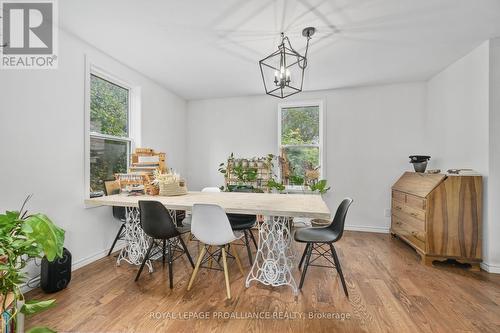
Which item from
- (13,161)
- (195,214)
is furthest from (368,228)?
(13,161)

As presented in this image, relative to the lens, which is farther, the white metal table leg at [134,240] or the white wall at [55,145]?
the white metal table leg at [134,240]

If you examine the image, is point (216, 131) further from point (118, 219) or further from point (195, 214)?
point (195, 214)

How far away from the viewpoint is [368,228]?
3.96 m

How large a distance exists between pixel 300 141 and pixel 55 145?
3.53 m

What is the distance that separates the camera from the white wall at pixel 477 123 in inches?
97.4

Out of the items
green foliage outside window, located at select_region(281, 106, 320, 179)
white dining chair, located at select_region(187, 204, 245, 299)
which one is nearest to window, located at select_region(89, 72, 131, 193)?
white dining chair, located at select_region(187, 204, 245, 299)

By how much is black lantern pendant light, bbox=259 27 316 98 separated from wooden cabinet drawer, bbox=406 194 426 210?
6.65 ft

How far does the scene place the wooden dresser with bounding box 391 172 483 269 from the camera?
8.34 feet

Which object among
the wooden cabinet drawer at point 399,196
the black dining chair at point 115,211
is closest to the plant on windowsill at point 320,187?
the wooden cabinet drawer at point 399,196

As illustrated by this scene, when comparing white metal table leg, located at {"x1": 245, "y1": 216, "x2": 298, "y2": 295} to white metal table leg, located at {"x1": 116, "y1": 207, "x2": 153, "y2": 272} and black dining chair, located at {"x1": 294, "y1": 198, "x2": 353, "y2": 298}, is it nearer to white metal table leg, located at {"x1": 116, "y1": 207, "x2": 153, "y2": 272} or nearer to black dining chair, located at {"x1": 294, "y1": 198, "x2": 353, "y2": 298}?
black dining chair, located at {"x1": 294, "y1": 198, "x2": 353, "y2": 298}

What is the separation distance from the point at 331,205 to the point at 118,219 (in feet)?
11.0

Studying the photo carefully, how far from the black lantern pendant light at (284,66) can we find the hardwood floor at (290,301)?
1798 mm

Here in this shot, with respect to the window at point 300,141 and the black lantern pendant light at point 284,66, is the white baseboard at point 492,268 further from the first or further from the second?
the black lantern pendant light at point 284,66

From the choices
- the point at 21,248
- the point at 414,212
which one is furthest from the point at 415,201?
the point at 21,248
